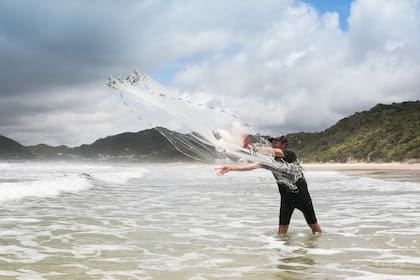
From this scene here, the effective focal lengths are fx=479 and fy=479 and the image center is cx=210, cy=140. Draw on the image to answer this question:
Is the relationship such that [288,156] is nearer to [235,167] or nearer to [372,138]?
[235,167]

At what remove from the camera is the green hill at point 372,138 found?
233ft

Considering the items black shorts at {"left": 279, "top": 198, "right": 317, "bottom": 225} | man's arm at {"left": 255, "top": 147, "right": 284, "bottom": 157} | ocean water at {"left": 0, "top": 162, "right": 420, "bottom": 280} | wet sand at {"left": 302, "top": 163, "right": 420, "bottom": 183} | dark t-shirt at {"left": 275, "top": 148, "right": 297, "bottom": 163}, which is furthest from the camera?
wet sand at {"left": 302, "top": 163, "right": 420, "bottom": 183}

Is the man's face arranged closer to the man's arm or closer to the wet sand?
the man's arm

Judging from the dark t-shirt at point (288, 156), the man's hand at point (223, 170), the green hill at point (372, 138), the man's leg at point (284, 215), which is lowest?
the man's leg at point (284, 215)

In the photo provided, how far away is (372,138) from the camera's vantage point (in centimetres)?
8325

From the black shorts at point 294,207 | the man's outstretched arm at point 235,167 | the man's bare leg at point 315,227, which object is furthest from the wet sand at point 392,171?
the man's outstretched arm at point 235,167

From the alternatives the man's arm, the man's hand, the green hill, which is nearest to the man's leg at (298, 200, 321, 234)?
the man's arm

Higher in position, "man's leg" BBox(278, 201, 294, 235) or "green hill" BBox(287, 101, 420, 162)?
"green hill" BBox(287, 101, 420, 162)

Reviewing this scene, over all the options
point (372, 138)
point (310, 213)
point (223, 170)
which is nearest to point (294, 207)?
point (310, 213)

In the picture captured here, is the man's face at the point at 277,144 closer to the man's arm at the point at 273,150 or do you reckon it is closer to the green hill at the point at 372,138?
the man's arm at the point at 273,150

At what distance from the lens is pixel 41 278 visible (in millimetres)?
6082

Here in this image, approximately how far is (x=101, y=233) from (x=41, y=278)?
12.4 ft

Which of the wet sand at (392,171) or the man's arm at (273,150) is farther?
the wet sand at (392,171)

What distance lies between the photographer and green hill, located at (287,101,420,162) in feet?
233
